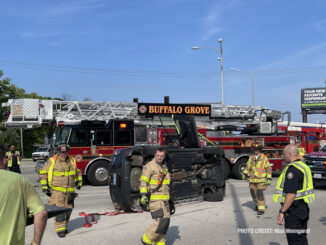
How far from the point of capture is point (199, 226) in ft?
22.8

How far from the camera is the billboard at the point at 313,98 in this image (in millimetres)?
56297

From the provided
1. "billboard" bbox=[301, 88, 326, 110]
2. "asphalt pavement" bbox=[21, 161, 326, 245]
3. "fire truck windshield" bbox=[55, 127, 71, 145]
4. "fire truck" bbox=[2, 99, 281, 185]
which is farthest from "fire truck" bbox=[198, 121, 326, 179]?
"billboard" bbox=[301, 88, 326, 110]

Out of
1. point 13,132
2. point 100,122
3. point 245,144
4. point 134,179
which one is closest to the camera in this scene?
point 134,179

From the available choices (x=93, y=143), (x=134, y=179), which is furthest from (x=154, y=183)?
(x=93, y=143)

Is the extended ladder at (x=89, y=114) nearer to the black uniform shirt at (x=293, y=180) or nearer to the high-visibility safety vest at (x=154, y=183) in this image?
the high-visibility safety vest at (x=154, y=183)

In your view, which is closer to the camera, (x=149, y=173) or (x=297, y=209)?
(x=297, y=209)

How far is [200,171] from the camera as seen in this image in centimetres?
930

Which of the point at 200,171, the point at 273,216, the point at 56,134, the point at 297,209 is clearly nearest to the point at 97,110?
the point at 56,134

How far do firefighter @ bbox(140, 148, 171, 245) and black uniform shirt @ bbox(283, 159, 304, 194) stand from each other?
1.83m

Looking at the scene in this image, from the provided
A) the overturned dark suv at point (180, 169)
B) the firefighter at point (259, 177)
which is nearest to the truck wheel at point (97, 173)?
the overturned dark suv at point (180, 169)

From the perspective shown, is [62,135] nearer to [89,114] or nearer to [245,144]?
[89,114]

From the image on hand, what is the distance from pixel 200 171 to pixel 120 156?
2443 millimetres

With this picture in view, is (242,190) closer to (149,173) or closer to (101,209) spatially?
(101,209)

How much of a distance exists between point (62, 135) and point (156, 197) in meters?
8.80
